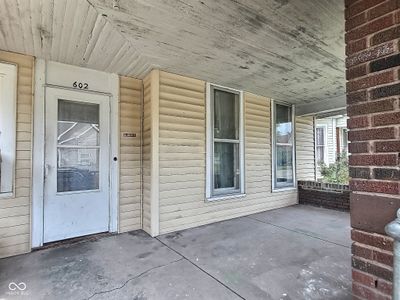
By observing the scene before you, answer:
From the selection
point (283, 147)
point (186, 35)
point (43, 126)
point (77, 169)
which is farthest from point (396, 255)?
point (283, 147)

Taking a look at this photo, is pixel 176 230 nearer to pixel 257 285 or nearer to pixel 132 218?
pixel 132 218

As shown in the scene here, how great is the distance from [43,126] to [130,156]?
121 centimetres

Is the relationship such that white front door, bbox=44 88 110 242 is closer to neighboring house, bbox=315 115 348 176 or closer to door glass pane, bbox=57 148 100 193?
door glass pane, bbox=57 148 100 193

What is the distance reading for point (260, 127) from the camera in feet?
16.7

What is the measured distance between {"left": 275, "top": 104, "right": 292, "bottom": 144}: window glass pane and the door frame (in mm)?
3517

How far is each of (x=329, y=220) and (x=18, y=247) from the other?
15.3ft

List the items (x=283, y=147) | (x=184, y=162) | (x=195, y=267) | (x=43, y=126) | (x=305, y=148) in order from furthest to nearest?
(x=305, y=148) < (x=283, y=147) < (x=184, y=162) < (x=43, y=126) < (x=195, y=267)

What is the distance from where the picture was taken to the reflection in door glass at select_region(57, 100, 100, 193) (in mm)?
3311

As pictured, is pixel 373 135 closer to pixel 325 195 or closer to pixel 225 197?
pixel 225 197

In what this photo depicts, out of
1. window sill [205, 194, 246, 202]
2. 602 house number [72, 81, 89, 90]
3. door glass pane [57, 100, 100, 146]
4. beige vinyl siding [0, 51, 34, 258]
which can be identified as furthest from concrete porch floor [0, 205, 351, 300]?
602 house number [72, 81, 89, 90]

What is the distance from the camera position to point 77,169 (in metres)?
3.42

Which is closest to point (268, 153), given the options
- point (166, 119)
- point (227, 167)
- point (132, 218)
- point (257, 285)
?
point (227, 167)

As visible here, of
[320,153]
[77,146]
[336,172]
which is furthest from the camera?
[320,153]

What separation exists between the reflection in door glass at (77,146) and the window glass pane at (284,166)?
147 inches
